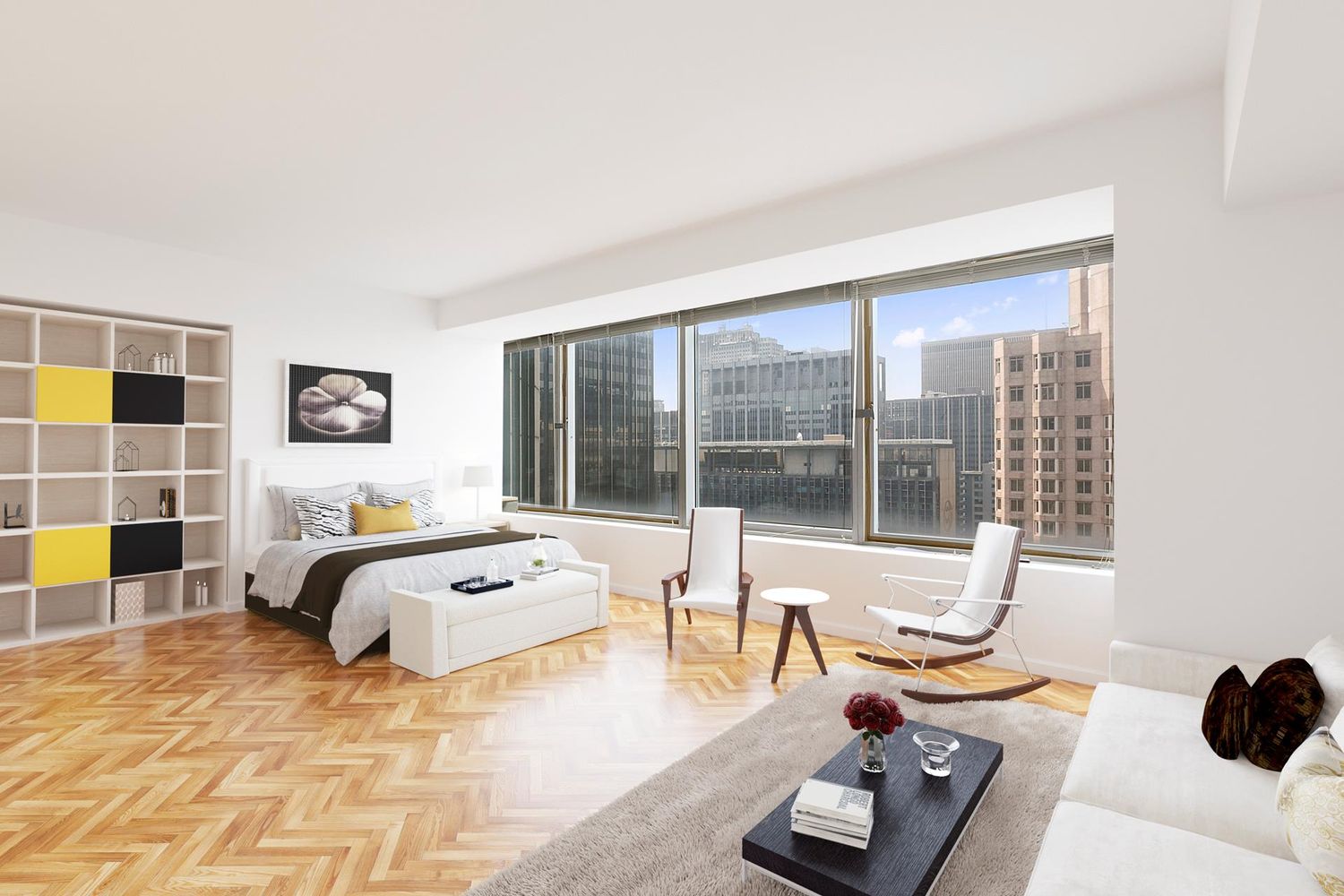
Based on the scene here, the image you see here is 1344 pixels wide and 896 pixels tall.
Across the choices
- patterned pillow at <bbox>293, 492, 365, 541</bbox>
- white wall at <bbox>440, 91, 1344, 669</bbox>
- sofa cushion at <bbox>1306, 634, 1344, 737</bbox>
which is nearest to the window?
white wall at <bbox>440, 91, 1344, 669</bbox>

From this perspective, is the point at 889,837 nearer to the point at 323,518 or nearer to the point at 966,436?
the point at 966,436

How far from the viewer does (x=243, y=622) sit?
5.25 metres

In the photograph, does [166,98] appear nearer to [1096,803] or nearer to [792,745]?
[792,745]

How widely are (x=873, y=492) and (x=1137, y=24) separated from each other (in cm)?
322

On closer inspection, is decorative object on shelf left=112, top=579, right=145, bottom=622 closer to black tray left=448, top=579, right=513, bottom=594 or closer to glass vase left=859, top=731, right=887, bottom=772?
black tray left=448, top=579, right=513, bottom=594

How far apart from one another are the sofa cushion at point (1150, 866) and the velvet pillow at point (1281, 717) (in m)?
0.53

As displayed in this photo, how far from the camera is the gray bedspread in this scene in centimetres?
419

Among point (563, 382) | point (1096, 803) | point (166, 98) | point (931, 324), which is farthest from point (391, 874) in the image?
point (563, 382)

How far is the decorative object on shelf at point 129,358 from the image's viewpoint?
5285 millimetres

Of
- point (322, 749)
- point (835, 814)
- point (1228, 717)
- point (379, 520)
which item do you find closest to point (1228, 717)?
point (1228, 717)

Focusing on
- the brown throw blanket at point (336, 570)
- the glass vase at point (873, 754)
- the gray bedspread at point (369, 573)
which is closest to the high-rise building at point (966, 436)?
the glass vase at point (873, 754)

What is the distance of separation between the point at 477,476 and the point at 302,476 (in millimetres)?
1616

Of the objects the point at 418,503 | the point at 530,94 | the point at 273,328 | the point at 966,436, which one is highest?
the point at 530,94

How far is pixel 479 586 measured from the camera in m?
4.45
